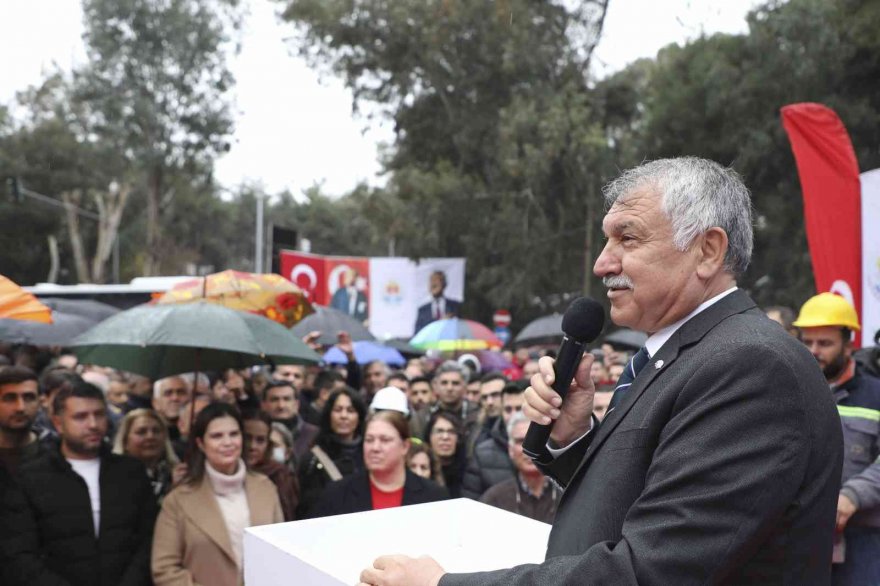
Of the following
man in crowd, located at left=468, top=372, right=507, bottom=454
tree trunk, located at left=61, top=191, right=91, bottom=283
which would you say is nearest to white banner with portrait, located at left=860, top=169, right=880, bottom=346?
man in crowd, located at left=468, top=372, right=507, bottom=454

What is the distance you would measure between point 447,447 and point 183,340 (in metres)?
2.49

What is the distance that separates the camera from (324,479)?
18.9ft

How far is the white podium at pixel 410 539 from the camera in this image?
193 centimetres

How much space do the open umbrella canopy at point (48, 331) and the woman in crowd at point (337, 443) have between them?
3348 millimetres

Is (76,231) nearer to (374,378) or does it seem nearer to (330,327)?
(330,327)

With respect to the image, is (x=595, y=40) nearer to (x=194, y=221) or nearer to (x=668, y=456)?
(x=668, y=456)

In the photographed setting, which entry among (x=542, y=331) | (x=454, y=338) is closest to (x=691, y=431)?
(x=454, y=338)

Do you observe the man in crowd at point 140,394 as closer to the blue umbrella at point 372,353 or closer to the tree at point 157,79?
the blue umbrella at point 372,353

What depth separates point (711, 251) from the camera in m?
1.76

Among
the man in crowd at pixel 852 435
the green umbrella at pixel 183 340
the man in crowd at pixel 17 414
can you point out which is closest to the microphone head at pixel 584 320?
the man in crowd at pixel 852 435

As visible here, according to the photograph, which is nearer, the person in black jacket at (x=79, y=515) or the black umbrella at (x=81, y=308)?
the person in black jacket at (x=79, y=515)

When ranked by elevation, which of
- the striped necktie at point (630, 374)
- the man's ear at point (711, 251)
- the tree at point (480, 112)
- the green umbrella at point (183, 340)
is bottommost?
the green umbrella at point (183, 340)

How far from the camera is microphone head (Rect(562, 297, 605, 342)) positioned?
2.07 m

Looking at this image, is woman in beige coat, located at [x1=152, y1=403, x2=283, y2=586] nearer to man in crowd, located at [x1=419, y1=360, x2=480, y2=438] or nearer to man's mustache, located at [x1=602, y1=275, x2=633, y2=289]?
man's mustache, located at [x1=602, y1=275, x2=633, y2=289]
